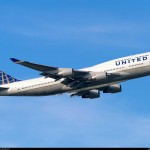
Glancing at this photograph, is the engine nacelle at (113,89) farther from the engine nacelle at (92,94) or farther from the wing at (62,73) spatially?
the wing at (62,73)

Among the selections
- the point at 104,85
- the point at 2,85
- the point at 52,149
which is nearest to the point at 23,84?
the point at 2,85

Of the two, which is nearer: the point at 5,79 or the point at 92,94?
the point at 92,94

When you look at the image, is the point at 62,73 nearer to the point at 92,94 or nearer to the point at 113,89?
the point at 92,94

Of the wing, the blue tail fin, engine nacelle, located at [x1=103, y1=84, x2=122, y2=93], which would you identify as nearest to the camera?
the wing

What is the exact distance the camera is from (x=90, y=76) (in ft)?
376

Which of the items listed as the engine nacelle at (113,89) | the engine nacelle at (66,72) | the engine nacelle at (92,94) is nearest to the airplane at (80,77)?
the engine nacelle at (66,72)

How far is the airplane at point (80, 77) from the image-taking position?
372 ft

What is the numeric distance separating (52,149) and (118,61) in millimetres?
21148

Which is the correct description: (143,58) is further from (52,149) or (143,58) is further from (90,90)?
(52,149)

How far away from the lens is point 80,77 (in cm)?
11500

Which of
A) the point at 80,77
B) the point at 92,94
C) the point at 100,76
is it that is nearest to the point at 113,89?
the point at 92,94

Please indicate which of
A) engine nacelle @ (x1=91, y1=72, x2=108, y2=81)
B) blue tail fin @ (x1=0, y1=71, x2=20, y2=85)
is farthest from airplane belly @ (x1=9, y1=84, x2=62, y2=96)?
engine nacelle @ (x1=91, y1=72, x2=108, y2=81)

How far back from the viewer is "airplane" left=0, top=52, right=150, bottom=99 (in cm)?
11344

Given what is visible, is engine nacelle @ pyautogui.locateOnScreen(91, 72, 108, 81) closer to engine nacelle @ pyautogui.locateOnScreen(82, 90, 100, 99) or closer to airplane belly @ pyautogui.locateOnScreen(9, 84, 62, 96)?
airplane belly @ pyautogui.locateOnScreen(9, 84, 62, 96)
